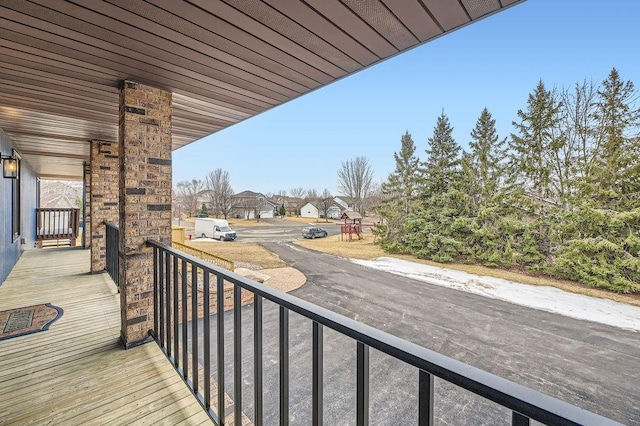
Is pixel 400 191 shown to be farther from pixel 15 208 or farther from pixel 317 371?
pixel 317 371

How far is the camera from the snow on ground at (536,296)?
6230 millimetres

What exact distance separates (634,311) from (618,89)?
23.3ft

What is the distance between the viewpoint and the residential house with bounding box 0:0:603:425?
3.77 ft

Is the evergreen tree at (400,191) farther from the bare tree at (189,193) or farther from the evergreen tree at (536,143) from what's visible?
the bare tree at (189,193)

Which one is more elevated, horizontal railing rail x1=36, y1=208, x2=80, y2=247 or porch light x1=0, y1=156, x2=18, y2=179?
porch light x1=0, y1=156, x2=18, y2=179

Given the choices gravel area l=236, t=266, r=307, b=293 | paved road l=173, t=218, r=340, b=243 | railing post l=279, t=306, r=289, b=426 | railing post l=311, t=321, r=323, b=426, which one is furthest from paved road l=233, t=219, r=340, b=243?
railing post l=311, t=321, r=323, b=426

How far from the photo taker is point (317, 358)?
98cm

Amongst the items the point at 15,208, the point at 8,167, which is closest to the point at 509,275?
the point at 8,167

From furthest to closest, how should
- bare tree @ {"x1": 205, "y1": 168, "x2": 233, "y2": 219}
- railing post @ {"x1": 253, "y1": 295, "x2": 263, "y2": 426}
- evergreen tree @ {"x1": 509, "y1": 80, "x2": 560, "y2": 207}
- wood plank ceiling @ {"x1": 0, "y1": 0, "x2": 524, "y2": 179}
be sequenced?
bare tree @ {"x1": 205, "y1": 168, "x2": 233, "y2": 219}, evergreen tree @ {"x1": 509, "y1": 80, "x2": 560, "y2": 207}, wood plank ceiling @ {"x1": 0, "y1": 0, "x2": 524, "y2": 179}, railing post @ {"x1": 253, "y1": 295, "x2": 263, "y2": 426}

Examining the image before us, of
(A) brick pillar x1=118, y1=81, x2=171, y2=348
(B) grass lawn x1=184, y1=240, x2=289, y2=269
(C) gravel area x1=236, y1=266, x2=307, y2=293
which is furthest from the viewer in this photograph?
(B) grass lawn x1=184, y1=240, x2=289, y2=269

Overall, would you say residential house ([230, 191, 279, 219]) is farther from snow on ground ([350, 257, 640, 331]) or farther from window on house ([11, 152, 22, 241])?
window on house ([11, 152, 22, 241])

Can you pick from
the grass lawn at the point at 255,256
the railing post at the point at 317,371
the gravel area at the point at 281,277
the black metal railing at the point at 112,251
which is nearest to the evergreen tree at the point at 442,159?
the grass lawn at the point at 255,256

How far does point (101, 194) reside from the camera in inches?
197

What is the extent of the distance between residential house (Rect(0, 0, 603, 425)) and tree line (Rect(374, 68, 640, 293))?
410 inches
